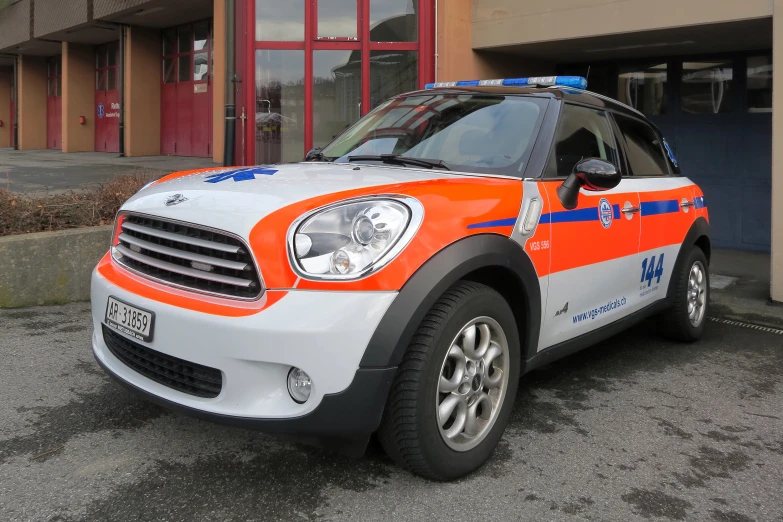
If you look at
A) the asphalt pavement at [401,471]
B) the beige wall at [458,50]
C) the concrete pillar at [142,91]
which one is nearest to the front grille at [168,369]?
the asphalt pavement at [401,471]

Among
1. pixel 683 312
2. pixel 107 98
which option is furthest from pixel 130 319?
pixel 107 98

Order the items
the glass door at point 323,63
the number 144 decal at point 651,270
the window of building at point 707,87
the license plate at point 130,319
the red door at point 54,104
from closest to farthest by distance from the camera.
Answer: the license plate at point 130,319 < the number 144 decal at point 651,270 < the window of building at point 707,87 < the glass door at point 323,63 < the red door at point 54,104

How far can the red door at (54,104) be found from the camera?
994 inches

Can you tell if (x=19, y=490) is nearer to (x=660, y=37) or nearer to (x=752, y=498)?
(x=752, y=498)

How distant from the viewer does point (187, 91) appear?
17.8 m

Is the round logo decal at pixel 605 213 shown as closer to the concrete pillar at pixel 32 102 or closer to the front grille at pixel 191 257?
the front grille at pixel 191 257

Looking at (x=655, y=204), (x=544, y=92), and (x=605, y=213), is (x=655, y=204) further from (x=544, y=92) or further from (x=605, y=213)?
(x=544, y=92)

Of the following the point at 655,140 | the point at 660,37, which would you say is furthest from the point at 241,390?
the point at 660,37

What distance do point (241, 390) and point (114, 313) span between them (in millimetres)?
759

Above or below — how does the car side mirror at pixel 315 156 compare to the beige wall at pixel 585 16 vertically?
below

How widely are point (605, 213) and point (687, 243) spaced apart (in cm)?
139

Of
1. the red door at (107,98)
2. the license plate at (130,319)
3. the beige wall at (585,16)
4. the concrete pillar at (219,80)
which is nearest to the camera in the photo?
the license plate at (130,319)

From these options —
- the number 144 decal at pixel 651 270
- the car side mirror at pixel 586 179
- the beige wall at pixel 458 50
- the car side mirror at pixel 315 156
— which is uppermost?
the beige wall at pixel 458 50

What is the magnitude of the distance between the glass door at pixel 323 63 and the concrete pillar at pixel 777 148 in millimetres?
5124
